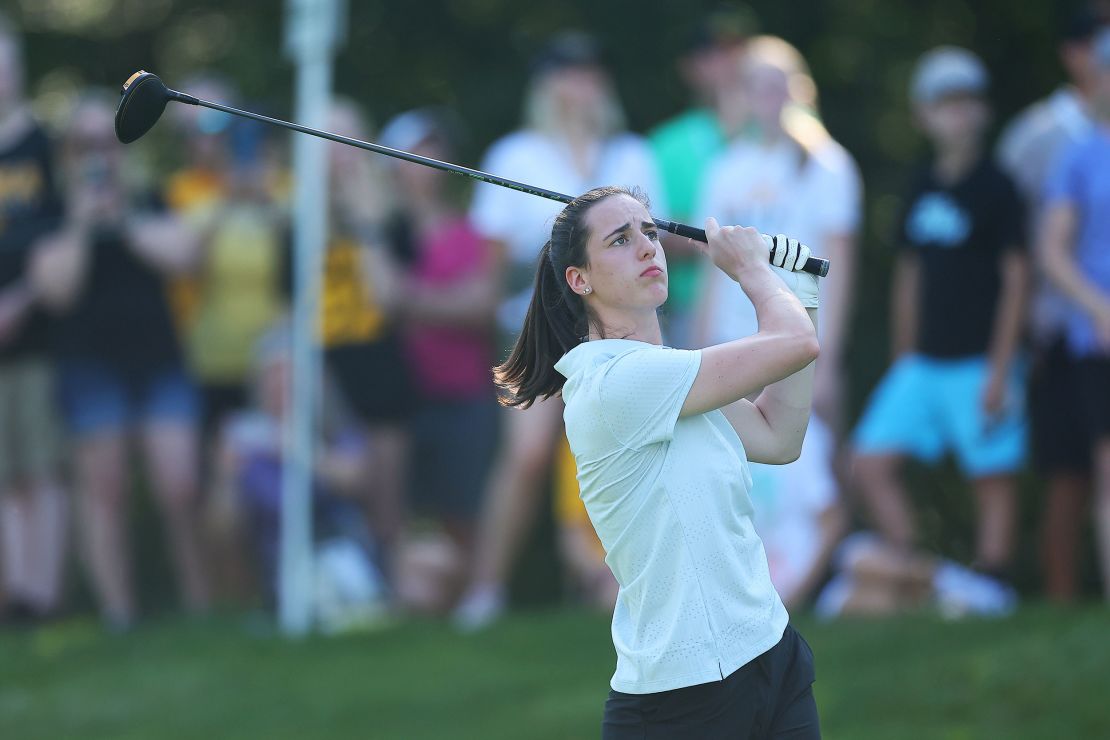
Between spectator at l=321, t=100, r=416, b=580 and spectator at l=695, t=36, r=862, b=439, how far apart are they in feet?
5.52

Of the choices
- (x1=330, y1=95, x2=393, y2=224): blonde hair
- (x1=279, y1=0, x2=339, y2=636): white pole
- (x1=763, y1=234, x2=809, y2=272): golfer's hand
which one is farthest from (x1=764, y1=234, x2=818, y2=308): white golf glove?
(x1=330, y1=95, x2=393, y2=224): blonde hair

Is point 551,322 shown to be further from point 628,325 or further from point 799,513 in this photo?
point 799,513

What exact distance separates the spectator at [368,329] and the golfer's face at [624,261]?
14.9ft

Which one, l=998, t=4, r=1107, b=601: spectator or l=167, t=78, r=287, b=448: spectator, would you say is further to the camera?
l=167, t=78, r=287, b=448: spectator

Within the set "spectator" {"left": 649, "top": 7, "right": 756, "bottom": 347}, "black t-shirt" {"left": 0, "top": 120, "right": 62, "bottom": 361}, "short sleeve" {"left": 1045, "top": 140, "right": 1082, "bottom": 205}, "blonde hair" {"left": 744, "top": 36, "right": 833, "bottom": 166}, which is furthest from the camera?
"black t-shirt" {"left": 0, "top": 120, "right": 62, "bottom": 361}

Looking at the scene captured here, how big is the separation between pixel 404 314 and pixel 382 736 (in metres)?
2.42

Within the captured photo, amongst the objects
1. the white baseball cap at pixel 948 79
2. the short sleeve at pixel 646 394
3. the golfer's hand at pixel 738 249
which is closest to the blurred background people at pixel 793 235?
the white baseball cap at pixel 948 79

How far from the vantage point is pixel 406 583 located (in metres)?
8.53

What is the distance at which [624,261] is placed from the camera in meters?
3.79

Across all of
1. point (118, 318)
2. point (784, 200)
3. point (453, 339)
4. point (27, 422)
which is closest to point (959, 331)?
point (784, 200)

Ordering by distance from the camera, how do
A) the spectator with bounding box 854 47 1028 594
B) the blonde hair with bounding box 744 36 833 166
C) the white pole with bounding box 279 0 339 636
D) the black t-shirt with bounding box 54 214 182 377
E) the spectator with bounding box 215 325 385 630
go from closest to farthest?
1. the spectator with bounding box 854 47 1028 594
2. the blonde hair with bounding box 744 36 833 166
3. the white pole with bounding box 279 0 339 636
4. the spectator with bounding box 215 325 385 630
5. the black t-shirt with bounding box 54 214 182 377

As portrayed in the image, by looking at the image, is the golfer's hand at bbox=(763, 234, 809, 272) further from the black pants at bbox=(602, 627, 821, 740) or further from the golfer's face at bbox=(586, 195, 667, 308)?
the black pants at bbox=(602, 627, 821, 740)

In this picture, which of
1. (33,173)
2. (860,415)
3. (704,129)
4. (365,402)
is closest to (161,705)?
(365,402)

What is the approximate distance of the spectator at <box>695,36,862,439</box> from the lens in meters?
7.39
